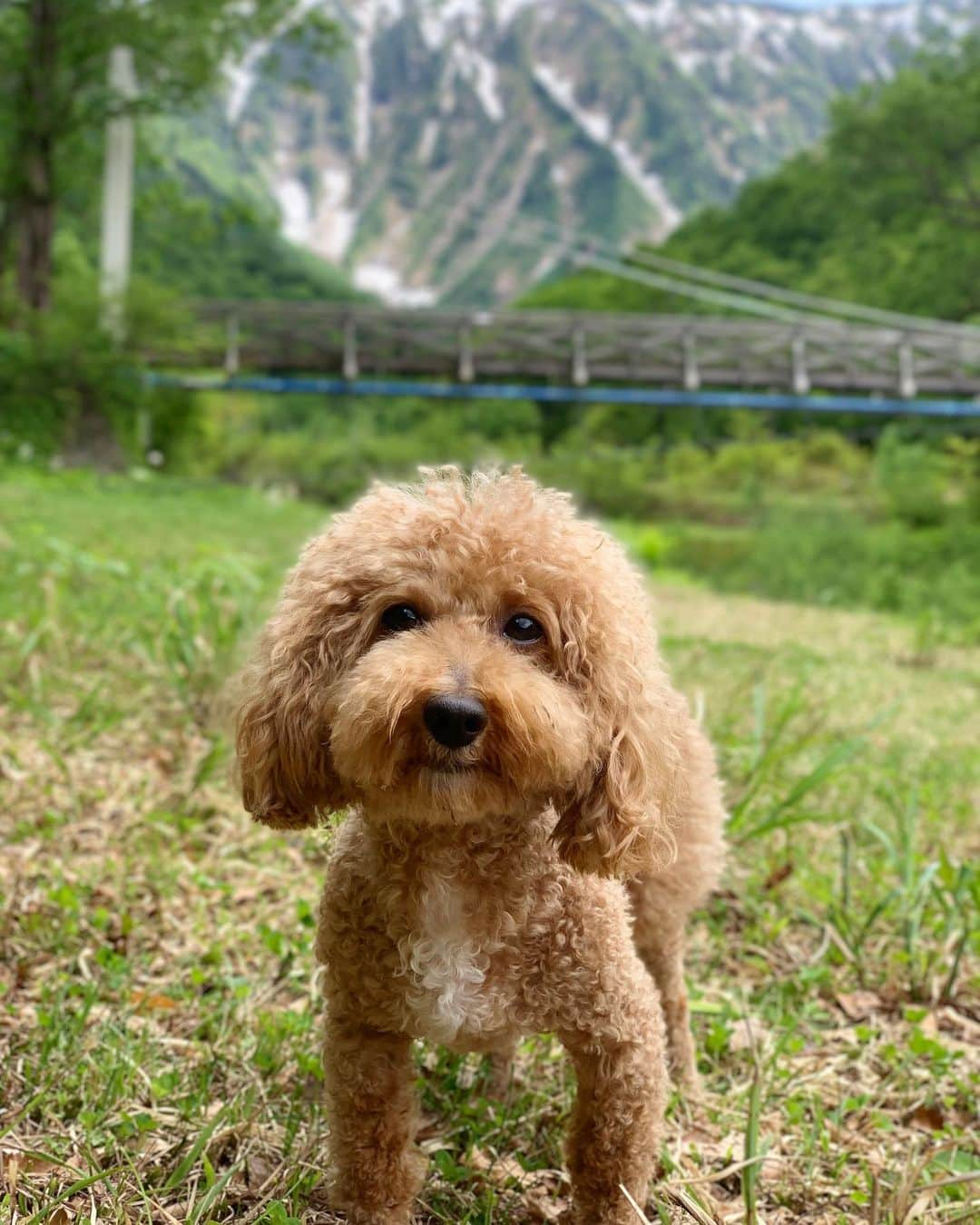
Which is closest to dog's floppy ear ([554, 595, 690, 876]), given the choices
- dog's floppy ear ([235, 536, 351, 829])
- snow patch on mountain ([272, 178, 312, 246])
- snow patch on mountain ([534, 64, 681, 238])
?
dog's floppy ear ([235, 536, 351, 829])

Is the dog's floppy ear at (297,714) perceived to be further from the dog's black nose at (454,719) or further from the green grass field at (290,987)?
the green grass field at (290,987)

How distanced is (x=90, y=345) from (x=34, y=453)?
6.43ft

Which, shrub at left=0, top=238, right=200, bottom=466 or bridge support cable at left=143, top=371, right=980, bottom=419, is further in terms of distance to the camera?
bridge support cable at left=143, top=371, right=980, bottom=419

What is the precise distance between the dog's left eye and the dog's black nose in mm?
238

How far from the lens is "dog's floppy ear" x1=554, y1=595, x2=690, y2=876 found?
172 centimetres

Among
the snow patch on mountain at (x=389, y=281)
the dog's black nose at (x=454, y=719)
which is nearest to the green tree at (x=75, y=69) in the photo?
the dog's black nose at (x=454, y=719)

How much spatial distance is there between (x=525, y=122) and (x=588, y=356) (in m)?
103

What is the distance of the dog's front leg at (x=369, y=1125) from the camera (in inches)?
69.5

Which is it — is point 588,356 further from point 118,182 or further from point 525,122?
point 525,122

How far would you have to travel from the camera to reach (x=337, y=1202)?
1.79 m

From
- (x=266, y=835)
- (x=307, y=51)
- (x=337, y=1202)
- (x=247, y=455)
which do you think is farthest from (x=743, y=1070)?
(x=247, y=455)

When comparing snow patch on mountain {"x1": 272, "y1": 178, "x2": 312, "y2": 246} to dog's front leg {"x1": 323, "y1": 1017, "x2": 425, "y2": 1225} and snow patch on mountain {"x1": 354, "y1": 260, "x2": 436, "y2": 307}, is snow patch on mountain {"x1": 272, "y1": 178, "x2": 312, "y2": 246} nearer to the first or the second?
snow patch on mountain {"x1": 354, "y1": 260, "x2": 436, "y2": 307}

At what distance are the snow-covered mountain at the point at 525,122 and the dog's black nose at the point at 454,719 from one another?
87.7 meters

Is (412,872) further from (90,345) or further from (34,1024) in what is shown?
(90,345)
